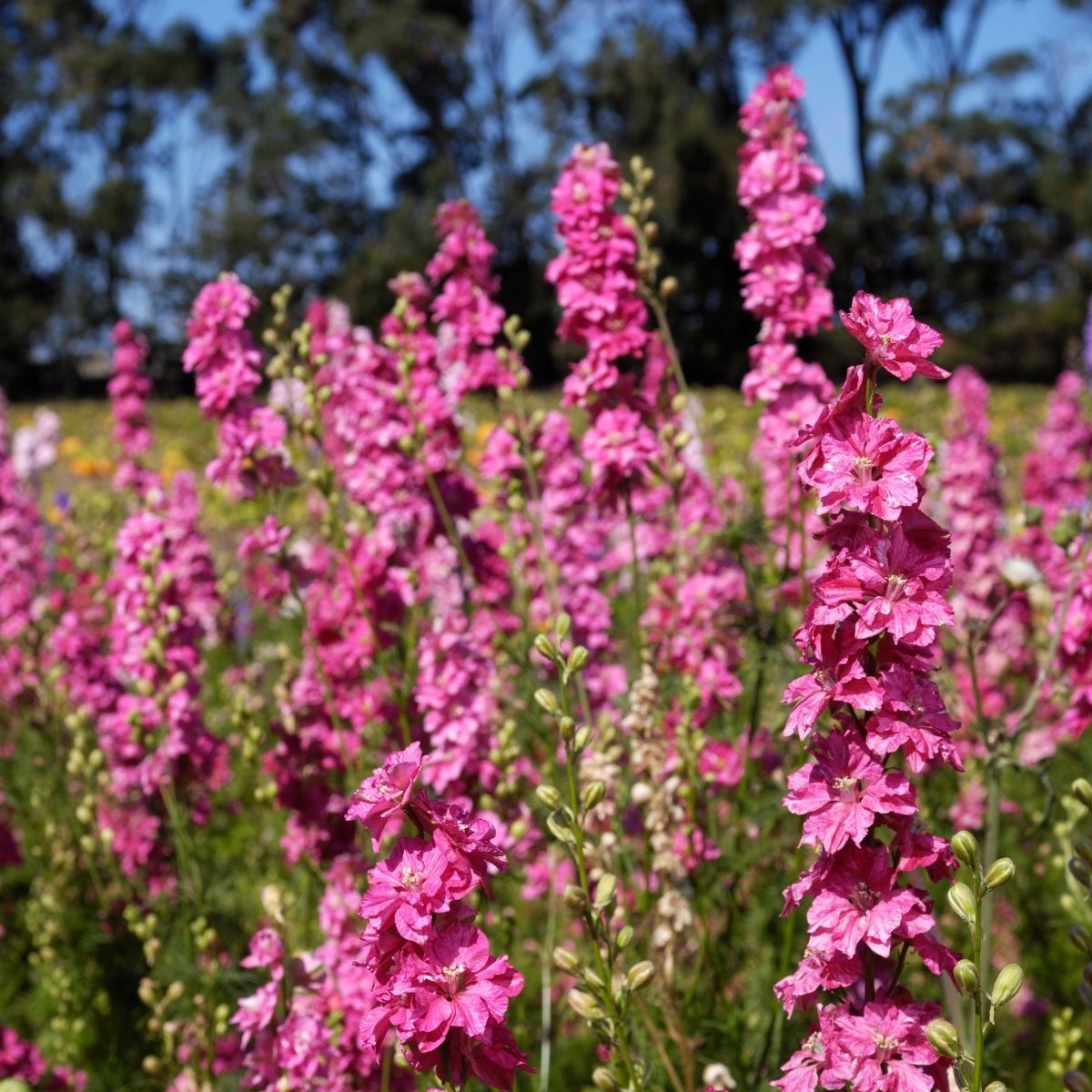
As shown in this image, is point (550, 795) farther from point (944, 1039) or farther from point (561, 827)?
point (944, 1039)

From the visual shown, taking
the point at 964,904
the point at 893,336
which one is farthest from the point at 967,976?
the point at 893,336

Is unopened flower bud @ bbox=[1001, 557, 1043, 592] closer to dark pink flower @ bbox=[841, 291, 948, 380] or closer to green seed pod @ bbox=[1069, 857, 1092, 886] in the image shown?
green seed pod @ bbox=[1069, 857, 1092, 886]

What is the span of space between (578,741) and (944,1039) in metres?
0.63

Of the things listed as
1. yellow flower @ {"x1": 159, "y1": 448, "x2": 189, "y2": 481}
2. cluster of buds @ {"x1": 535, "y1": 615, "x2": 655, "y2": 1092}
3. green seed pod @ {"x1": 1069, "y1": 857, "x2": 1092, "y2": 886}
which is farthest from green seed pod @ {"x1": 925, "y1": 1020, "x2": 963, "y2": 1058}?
yellow flower @ {"x1": 159, "y1": 448, "x2": 189, "y2": 481}

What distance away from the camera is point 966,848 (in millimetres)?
1487

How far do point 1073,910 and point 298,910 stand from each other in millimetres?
2240

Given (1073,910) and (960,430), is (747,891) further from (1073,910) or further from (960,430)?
(960,430)

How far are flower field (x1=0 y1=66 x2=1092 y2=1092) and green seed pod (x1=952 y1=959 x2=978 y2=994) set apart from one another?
6cm

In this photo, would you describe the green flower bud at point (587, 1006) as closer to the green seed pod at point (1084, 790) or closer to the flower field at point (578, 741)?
the flower field at point (578, 741)

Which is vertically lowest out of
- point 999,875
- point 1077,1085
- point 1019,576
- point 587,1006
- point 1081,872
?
point 1077,1085

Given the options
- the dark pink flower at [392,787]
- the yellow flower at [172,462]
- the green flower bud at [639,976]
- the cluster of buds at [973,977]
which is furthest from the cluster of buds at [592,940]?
the yellow flower at [172,462]

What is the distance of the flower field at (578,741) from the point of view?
5.02ft

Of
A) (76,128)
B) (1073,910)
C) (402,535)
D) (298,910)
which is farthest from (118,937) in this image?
(76,128)

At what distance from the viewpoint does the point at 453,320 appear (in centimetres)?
368
